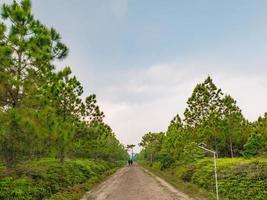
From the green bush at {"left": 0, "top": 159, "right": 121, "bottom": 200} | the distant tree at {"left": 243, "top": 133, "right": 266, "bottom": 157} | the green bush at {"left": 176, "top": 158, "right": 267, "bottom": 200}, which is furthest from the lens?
the distant tree at {"left": 243, "top": 133, "right": 266, "bottom": 157}

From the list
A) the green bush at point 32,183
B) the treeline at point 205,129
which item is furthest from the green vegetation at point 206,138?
the green bush at point 32,183

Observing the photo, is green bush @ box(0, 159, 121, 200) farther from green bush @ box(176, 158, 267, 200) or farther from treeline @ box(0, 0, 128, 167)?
green bush @ box(176, 158, 267, 200)

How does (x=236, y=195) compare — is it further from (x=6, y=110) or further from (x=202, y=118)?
(x=202, y=118)

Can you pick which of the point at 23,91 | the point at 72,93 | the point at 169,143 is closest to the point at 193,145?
the point at 169,143

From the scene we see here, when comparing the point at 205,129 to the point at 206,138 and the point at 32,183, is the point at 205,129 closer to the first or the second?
the point at 206,138

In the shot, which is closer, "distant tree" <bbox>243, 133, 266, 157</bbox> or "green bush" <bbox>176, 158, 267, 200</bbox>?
"green bush" <bbox>176, 158, 267, 200</bbox>

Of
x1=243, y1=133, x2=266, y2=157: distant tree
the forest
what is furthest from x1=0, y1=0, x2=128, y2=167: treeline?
x1=243, y1=133, x2=266, y2=157: distant tree

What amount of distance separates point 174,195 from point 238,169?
527cm

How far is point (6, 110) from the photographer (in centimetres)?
1866

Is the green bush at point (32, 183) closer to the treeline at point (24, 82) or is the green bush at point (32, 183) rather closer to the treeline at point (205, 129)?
the treeline at point (24, 82)

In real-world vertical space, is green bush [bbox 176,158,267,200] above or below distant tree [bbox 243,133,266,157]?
below

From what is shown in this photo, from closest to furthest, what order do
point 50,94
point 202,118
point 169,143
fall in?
point 50,94 < point 202,118 < point 169,143

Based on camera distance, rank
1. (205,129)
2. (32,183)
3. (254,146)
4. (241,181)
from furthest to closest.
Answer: (205,129) → (254,146) → (241,181) → (32,183)

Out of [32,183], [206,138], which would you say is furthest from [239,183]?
[206,138]
